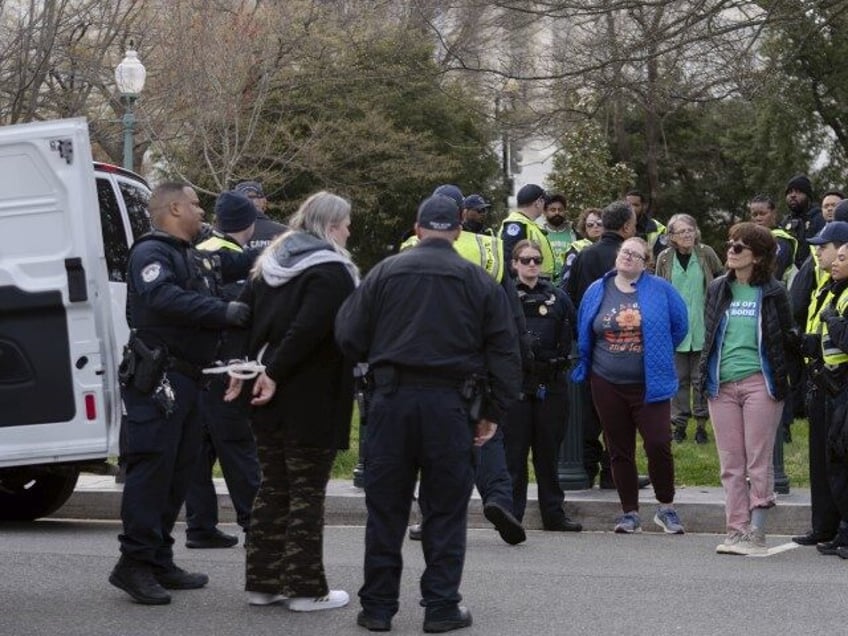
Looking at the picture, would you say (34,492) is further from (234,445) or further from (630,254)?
(630,254)

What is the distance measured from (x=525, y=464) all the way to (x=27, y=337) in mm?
3283

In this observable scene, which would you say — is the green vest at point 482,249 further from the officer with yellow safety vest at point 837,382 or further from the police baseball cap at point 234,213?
the officer with yellow safety vest at point 837,382

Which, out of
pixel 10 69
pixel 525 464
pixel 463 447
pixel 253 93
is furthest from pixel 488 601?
pixel 253 93

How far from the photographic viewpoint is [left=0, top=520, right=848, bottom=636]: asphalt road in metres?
7.74

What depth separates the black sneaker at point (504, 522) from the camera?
10.0 m

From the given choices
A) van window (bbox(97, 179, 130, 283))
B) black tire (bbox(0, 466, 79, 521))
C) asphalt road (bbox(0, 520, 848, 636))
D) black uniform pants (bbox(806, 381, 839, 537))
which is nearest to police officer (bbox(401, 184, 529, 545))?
asphalt road (bbox(0, 520, 848, 636))

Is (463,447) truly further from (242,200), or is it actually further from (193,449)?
(242,200)

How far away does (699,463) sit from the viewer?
13.2 meters

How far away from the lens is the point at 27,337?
9586 mm

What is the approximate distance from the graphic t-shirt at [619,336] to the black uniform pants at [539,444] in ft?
1.31

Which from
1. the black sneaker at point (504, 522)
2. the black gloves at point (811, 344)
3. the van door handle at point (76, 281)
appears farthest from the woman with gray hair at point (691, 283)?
the van door handle at point (76, 281)

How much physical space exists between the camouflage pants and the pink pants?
3.14 metres

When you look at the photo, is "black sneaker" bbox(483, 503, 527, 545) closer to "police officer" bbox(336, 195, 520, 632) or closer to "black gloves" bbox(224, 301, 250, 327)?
"police officer" bbox(336, 195, 520, 632)

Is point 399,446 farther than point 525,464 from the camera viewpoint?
No
